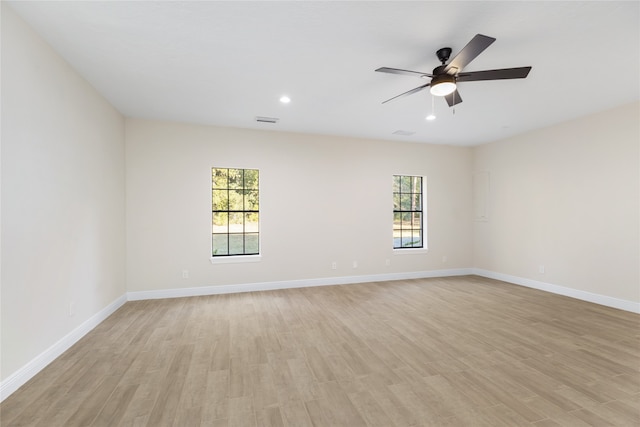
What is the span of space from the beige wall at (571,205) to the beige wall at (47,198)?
6904 mm

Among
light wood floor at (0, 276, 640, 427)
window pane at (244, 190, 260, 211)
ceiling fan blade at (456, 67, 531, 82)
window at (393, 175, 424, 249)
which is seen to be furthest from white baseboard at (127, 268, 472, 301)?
ceiling fan blade at (456, 67, 531, 82)

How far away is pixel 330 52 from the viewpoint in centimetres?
270

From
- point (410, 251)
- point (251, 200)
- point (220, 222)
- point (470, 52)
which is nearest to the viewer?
point (470, 52)

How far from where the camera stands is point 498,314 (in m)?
3.88

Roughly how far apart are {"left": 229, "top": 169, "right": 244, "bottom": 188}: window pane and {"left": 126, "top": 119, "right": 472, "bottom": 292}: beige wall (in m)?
0.18

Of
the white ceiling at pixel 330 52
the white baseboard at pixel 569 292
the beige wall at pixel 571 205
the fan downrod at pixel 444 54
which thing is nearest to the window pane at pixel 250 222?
the white ceiling at pixel 330 52

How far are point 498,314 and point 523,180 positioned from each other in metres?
2.96

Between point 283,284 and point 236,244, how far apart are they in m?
1.13

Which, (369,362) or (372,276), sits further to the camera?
(372,276)

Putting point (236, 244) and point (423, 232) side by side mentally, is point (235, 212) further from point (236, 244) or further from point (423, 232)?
point (423, 232)

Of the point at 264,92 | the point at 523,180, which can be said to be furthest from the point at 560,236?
the point at 264,92

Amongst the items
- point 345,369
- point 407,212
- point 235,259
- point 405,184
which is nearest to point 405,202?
point 407,212

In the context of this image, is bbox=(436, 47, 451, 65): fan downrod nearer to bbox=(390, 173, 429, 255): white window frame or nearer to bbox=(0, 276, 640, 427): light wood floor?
bbox=(0, 276, 640, 427): light wood floor

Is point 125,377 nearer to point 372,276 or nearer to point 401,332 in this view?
point 401,332
